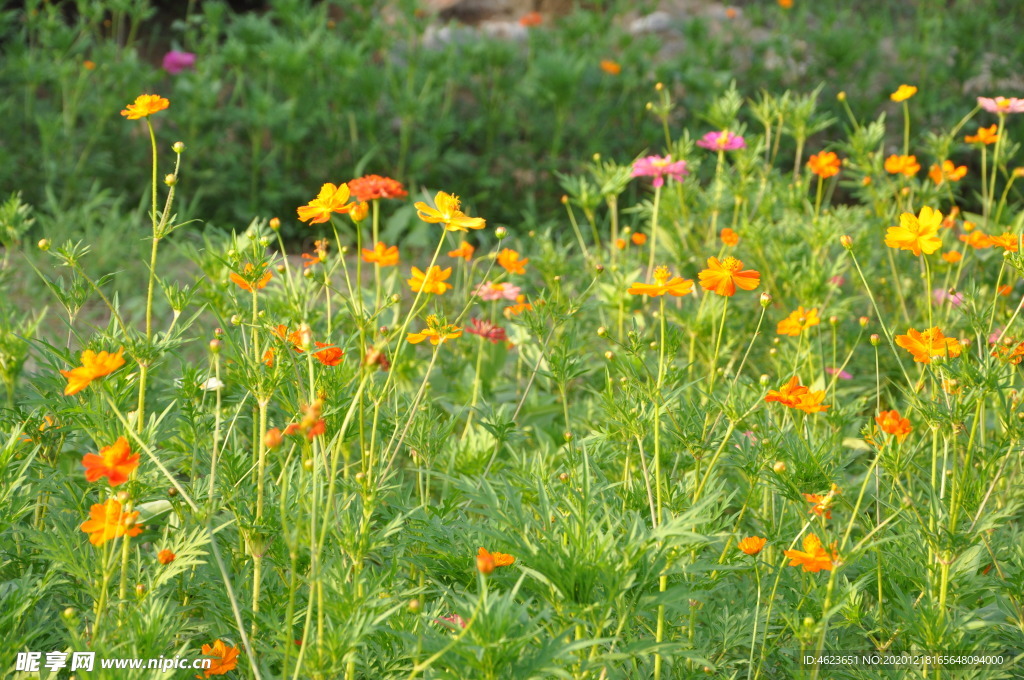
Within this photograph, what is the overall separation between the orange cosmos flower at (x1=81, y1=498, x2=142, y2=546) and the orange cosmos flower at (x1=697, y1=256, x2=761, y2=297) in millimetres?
992

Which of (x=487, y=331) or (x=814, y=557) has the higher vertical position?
(x=814, y=557)

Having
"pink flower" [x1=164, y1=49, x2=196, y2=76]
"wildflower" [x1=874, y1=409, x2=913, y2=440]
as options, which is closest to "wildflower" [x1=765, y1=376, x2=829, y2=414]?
"wildflower" [x1=874, y1=409, x2=913, y2=440]

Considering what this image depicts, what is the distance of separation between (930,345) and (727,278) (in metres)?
0.35

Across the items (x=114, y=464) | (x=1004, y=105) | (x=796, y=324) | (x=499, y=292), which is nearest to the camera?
(x=114, y=464)

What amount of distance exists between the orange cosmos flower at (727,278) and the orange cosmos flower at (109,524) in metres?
0.99

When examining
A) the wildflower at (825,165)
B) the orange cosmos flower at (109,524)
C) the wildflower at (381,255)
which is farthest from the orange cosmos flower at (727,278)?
the wildflower at (825,165)

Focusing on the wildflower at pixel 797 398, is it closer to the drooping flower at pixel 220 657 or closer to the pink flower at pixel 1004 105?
the drooping flower at pixel 220 657

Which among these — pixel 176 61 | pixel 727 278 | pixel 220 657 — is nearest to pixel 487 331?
pixel 727 278

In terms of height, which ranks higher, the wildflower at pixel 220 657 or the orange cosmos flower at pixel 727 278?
the orange cosmos flower at pixel 727 278

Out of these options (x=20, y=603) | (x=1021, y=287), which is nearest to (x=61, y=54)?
(x=20, y=603)

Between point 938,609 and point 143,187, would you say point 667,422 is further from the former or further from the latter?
point 143,187

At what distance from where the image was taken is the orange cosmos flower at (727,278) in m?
1.70

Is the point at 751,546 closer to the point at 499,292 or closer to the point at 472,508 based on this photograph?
the point at 472,508

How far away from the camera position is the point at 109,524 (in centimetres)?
121
